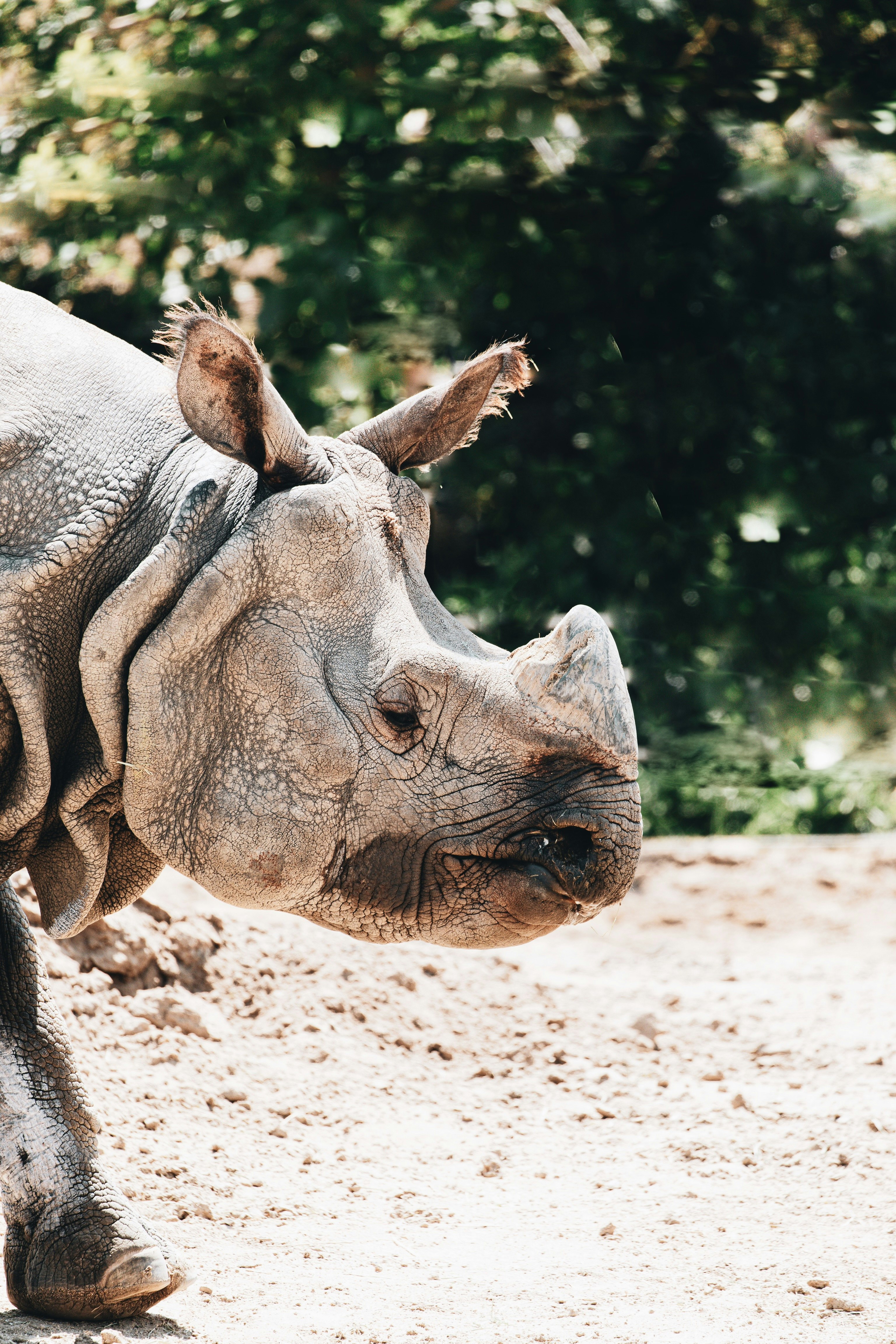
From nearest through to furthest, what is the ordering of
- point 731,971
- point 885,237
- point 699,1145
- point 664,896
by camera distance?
point 699,1145
point 731,971
point 664,896
point 885,237

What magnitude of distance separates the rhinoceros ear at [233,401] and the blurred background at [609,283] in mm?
4956

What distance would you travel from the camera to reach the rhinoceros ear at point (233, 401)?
2.84 meters

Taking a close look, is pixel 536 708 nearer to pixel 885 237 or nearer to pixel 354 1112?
pixel 354 1112

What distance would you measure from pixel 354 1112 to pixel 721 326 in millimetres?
5958

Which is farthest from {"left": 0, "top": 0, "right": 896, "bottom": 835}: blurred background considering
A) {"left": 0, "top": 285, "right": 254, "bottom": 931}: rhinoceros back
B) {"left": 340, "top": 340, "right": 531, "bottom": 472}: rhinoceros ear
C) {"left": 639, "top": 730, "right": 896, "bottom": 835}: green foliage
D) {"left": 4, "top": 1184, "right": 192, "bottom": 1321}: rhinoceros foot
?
{"left": 4, "top": 1184, "right": 192, "bottom": 1321}: rhinoceros foot

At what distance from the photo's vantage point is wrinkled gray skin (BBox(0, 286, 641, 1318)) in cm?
281

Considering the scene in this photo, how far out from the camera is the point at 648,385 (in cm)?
873

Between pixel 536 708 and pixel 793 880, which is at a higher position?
pixel 536 708

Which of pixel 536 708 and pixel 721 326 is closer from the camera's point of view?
pixel 536 708

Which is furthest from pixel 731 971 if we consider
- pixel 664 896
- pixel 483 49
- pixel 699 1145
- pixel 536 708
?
pixel 483 49

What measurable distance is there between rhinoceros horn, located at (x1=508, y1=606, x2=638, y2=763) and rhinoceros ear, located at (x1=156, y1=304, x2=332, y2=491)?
63cm

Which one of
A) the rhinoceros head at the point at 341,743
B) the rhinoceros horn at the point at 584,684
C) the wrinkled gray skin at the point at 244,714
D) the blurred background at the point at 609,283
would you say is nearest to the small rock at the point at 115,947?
the wrinkled gray skin at the point at 244,714

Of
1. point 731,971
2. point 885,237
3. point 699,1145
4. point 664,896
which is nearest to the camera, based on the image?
point 699,1145

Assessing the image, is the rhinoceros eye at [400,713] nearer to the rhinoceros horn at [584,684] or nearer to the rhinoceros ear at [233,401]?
the rhinoceros horn at [584,684]
